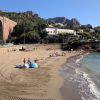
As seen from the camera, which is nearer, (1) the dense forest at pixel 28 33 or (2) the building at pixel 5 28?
(1) the dense forest at pixel 28 33

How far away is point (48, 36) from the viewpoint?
4850 inches

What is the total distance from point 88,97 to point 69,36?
111664 millimetres

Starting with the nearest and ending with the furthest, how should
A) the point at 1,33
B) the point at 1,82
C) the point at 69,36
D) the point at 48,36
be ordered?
the point at 1,82 < the point at 1,33 < the point at 48,36 < the point at 69,36

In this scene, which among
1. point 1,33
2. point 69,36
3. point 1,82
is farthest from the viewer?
point 69,36

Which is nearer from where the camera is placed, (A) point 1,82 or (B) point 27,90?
(B) point 27,90

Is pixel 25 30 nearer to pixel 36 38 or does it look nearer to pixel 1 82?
pixel 36 38

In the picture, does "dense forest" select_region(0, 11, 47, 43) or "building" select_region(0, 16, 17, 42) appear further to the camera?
"building" select_region(0, 16, 17, 42)

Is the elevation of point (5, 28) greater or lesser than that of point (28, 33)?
greater

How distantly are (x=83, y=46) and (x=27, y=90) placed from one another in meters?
94.1

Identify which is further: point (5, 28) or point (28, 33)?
point (5, 28)

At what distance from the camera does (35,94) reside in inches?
851

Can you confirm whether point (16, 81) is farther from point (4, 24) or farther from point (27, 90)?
point (4, 24)

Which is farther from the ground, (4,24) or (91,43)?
(4,24)

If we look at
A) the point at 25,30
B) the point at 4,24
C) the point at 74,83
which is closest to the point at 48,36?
the point at 25,30
